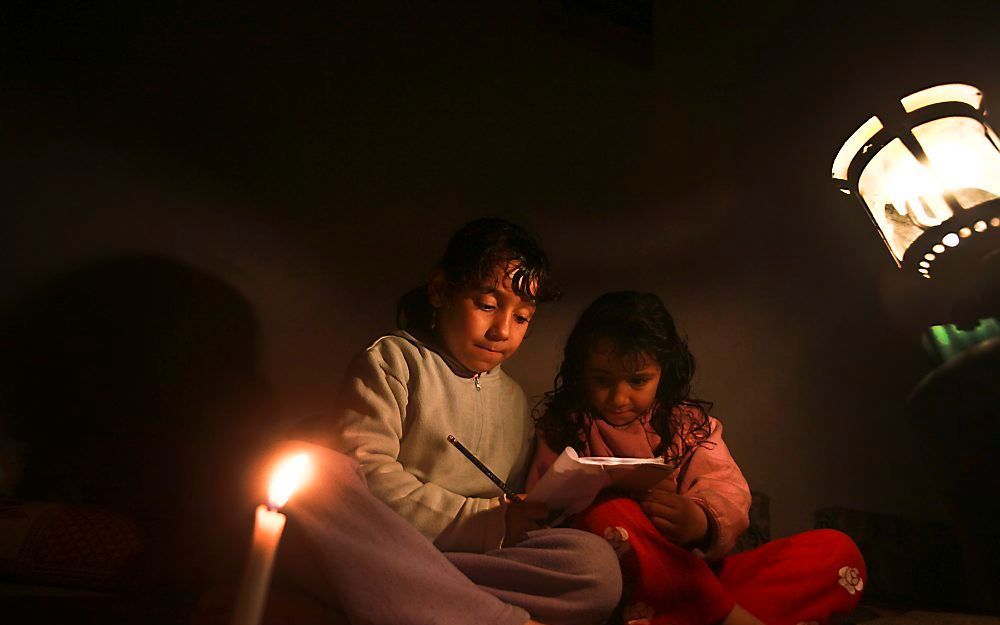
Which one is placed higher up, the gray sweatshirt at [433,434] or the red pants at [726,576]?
the gray sweatshirt at [433,434]

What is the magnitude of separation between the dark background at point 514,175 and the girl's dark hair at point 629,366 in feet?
0.66

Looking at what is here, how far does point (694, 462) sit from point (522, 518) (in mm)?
422

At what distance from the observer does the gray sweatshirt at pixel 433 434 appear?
3.83 feet

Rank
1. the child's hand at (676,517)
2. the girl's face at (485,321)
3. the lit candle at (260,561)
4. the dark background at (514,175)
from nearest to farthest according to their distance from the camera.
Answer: the lit candle at (260,561)
the child's hand at (676,517)
the girl's face at (485,321)
the dark background at (514,175)

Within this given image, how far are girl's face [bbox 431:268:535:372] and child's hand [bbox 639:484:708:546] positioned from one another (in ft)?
1.24

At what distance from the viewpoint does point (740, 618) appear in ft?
3.69

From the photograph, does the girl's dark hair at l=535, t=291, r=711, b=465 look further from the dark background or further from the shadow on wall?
the shadow on wall

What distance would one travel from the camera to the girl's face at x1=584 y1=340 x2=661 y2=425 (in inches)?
54.6

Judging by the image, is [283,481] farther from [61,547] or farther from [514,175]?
[514,175]

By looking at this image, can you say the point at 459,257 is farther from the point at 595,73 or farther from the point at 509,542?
the point at 595,73

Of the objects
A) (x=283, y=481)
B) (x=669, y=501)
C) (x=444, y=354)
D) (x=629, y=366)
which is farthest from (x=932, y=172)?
(x=283, y=481)

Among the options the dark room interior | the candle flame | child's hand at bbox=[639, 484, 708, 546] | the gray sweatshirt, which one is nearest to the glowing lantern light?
the dark room interior

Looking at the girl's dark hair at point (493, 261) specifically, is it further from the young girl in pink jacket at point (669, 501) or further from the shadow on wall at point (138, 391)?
the shadow on wall at point (138, 391)

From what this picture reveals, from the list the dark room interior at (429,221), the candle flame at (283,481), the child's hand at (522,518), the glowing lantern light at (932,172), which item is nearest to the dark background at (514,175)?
the dark room interior at (429,221)
